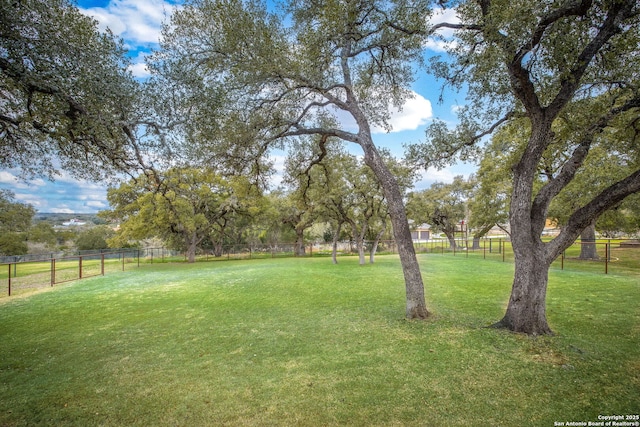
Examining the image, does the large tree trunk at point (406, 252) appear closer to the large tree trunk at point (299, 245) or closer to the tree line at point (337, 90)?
the tree line at point (337, 90)

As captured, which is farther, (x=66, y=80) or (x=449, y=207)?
(x=449, y=207)

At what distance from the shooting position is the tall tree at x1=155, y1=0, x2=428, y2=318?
20.5 ft

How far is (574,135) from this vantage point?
6.77 m

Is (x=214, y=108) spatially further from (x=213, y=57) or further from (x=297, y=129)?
(x=297, y=129)

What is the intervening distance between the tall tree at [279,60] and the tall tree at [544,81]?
58.4 inches

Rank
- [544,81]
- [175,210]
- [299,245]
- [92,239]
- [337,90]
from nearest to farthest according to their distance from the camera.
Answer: [544,81] → [337,90] → [175,210] → [299,245] → [92,239]

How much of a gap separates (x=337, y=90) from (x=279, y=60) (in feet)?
8.04

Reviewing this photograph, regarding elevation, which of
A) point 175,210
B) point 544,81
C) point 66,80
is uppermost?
point 544,81

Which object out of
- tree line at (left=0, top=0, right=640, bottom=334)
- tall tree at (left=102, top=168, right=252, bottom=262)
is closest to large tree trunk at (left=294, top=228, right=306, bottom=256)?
tall tree at (left=102, top=168, right=252, bottom=262)

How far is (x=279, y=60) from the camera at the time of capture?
657 cm

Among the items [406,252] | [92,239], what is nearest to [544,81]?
[406,252]

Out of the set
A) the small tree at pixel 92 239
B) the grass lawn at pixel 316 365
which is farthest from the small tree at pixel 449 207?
the small tree at pixel 92 239

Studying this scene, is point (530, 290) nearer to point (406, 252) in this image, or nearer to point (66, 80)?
point (406, 252)

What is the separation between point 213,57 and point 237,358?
20.9 ft
